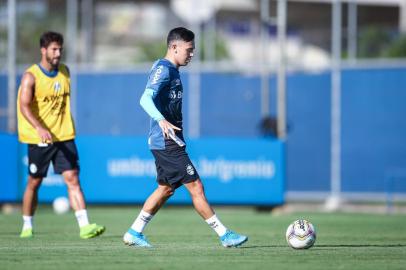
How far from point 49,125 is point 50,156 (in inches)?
15.4

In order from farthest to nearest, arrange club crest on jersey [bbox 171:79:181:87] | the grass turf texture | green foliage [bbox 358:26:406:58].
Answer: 1. green foliage [bbox 358:26:406:58]
2. club crest on jersey [bbox 171:79:181:87]
3. the grass turf texture

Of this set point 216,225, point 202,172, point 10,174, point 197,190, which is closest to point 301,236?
point 216,225

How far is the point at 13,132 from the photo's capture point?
821 inches

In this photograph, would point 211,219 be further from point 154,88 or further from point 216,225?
point 154,88

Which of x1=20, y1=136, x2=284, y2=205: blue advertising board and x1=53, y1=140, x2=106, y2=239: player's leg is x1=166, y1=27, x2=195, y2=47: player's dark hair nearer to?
x1=53, y1=140, x2=106, y2=239: player's leg

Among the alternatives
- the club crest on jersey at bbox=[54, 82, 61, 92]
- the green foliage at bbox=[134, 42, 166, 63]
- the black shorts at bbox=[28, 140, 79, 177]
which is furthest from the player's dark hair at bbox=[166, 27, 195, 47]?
the green foliage at bbox=[134, 42, 166, 63]

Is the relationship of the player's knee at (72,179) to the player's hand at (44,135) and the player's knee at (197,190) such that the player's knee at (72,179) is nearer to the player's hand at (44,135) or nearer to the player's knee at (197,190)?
the player's hand at (44,135)

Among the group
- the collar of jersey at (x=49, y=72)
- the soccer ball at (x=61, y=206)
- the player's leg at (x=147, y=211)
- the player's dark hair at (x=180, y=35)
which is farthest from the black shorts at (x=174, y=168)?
the soccer ball at (x=61, y=206)

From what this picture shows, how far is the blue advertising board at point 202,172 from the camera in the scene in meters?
19.6

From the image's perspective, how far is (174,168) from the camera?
405 inches

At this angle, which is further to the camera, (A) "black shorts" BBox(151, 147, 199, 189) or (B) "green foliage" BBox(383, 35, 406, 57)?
(B) "green foliage" BBox(383, 35, 406, 57)

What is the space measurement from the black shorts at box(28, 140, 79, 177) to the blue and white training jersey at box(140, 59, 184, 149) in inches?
83.4

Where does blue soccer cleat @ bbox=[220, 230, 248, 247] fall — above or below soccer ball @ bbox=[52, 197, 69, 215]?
above

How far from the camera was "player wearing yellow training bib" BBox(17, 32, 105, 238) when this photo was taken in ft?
39.7
